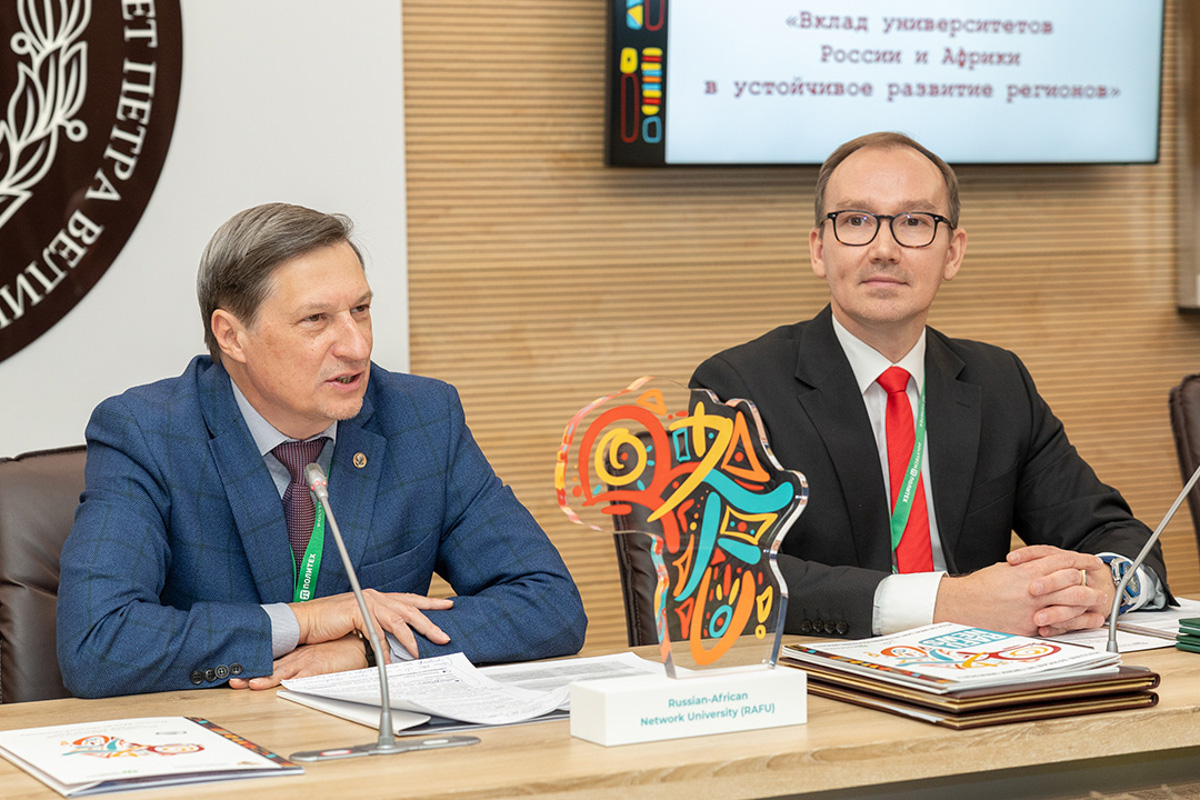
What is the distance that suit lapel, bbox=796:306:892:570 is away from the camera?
230 cm

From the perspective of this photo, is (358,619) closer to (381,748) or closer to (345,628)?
(345,628)

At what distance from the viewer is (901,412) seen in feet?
7.83

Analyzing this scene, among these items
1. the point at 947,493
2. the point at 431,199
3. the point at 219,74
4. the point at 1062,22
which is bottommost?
the point at 947,493

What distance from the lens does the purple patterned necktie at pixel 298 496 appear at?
6.79 feet

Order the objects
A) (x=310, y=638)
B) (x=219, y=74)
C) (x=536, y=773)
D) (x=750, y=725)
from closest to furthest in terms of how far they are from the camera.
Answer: (x=536, y=773), (x=750, y=725), (x=310, y=638), (x=219, y=74)

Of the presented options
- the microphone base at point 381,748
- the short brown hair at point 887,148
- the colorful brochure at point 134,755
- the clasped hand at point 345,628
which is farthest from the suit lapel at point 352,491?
the short brown hair at point 887,148

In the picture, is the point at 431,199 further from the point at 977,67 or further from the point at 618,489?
the point at 618,489

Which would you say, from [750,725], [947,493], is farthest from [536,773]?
[947,493]

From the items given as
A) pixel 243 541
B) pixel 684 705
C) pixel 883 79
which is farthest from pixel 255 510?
pixel 883 79

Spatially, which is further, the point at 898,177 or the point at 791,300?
the point at 791,300

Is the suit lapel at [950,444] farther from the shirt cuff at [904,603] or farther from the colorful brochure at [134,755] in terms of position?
the colorful brochure at [134,755]

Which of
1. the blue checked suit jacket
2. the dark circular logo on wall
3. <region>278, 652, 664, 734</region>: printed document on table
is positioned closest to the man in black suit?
the blue checked suit jacket

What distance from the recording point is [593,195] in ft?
11.4

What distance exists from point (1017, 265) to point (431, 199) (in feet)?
5.40
